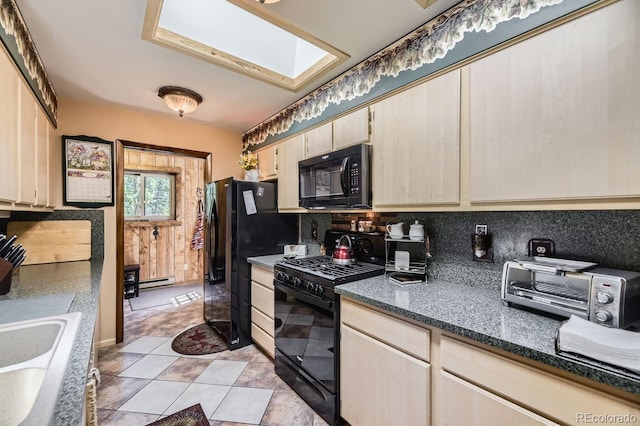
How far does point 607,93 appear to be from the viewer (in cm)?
102

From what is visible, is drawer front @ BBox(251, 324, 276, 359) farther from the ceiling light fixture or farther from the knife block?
the ceiling light fixture

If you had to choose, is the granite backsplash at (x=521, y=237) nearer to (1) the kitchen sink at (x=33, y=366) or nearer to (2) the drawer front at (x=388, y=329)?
(2) the drawer front at (x=388, y=329)

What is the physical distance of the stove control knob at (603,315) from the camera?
980 millimetres

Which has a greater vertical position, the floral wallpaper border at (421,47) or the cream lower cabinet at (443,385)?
the floral wallpaper border at (421,47)

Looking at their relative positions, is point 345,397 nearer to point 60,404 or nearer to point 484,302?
point 484,302

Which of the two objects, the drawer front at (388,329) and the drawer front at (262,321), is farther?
the drawer front at (262,321)

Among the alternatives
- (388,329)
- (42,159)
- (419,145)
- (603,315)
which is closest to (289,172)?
(419,145)

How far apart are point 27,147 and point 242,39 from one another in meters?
1.51

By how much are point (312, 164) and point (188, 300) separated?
3.29 meters

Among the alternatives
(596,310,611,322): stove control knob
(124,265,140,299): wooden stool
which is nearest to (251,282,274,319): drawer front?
(596,310,611,322): stove control knob

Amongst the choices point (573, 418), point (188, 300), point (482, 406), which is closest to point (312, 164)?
point (482, 406)

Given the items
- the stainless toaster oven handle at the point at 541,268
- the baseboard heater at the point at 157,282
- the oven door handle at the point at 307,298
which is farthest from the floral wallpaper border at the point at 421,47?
the baseboard heater at the point at 157,282

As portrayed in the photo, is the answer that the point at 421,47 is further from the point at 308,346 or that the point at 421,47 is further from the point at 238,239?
the point at 238,239

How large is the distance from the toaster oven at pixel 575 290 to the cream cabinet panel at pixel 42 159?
287cm
